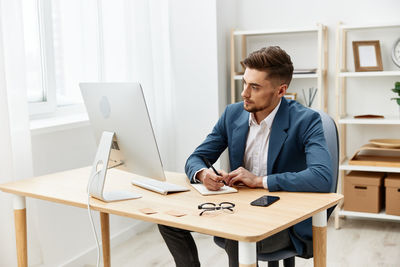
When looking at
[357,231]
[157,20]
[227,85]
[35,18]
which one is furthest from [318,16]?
[35,18]

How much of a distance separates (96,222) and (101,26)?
1.18 meters

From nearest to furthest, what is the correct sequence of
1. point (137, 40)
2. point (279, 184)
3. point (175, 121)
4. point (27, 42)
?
point (279, 184) < point (27, 42) < point (137, 40) < point (175, 121)

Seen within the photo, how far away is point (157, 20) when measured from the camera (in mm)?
3428

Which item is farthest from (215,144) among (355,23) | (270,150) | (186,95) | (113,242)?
(355,23)

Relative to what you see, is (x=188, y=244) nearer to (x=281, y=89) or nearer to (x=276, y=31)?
(x=281, y=89)

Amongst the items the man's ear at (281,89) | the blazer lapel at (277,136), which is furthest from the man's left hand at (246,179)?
the man's ear at (281,89)

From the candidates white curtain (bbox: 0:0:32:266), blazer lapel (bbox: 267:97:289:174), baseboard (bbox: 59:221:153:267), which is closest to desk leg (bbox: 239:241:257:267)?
blazer lapel (bbox: 267:97:289:174)

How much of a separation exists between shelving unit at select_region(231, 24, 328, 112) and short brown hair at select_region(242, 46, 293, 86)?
5.17 feet

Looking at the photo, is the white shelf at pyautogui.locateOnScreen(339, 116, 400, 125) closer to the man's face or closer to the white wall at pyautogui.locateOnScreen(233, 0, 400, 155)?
the white wall at pyautogui.locateOnScreen(233, 0, 400, 155)

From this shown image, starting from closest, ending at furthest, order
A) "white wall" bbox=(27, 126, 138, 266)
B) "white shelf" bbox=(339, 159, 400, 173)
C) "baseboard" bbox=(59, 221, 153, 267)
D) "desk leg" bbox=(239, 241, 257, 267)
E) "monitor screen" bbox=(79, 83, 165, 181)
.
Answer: "desk leg" bbox=(239, 241, 257, 267) → "monitor screen" bbox=(79, 83, 165, 181) → "white wall" bbox=(27, 126, 138, 266) → "baseboard" bbox=(59, 221, 153, 267) → "white shelf" bbox=(339, 159, 400, 173)

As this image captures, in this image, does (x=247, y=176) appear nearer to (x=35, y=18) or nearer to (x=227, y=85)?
(x=35, y=18)

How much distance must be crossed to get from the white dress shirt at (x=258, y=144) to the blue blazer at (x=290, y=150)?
0.02 metres

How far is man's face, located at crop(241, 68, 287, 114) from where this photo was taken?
191 cm

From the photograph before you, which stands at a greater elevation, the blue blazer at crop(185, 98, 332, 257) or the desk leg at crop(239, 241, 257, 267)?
the blue blazer at crop(185, 98, 332, 257)
